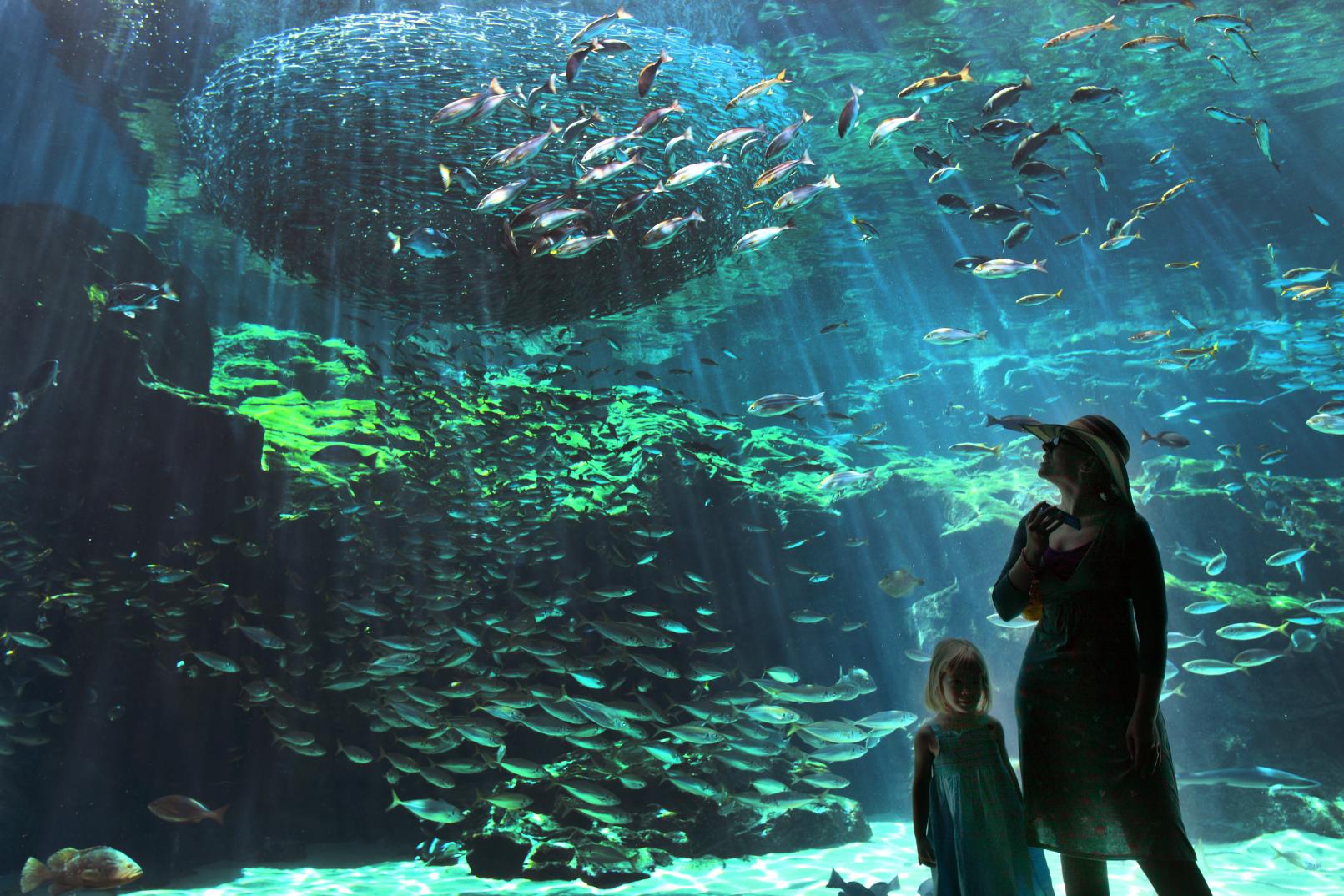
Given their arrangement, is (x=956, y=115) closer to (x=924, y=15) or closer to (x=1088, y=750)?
(x=924, y=15)

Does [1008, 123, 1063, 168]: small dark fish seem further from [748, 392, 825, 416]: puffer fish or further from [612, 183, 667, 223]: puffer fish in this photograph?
[612, 183, 667, 223]: puffer fish

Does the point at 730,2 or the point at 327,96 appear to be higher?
the point at 730,2

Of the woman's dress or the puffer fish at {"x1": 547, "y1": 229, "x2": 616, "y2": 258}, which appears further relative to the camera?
the puffer fish at {"x1": 547, "y1": 229, "x2": 616, "y2": 258}

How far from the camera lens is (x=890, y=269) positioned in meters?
21.8

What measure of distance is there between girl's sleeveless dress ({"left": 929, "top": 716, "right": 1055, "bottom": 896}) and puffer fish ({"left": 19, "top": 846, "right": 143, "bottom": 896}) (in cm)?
625

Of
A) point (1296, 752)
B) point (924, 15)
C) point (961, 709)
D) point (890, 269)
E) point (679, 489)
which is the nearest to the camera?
point (961, 709)

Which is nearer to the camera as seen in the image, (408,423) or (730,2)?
(730,2)

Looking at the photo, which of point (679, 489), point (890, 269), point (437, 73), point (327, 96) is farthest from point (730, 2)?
point (890, 269)

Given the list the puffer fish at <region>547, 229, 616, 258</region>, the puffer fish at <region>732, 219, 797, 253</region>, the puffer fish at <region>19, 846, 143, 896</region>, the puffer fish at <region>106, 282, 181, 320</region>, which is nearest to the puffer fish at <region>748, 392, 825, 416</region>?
the puffer fish at <region>732, 219, 797, 253</region>

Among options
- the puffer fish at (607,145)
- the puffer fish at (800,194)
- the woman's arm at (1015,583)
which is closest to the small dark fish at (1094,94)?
the puffer fish at (800,194)

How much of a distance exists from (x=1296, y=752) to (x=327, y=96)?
15.7 m

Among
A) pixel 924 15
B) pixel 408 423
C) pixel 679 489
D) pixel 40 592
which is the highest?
pixel 924 15

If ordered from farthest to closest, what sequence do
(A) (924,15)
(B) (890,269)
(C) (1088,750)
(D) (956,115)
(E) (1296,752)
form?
(B) (890,269), (D) (956,115), (A) (924,15), (E) (1296,752), (C) (1088,750)

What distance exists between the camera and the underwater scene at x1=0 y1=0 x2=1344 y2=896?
298 inches
